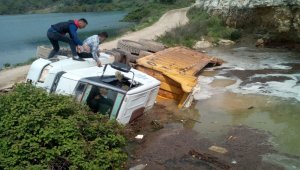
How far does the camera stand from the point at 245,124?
378 inches

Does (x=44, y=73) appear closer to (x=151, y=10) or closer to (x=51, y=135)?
(x=51, y=135)

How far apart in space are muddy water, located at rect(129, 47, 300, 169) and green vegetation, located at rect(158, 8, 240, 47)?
6.22 m

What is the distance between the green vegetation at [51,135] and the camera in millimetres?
6370

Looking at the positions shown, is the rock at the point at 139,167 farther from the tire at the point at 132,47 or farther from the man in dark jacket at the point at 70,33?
the tire at the point at 132,47

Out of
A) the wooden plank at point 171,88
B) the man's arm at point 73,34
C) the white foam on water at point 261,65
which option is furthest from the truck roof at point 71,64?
the white foam on water at point 261,65

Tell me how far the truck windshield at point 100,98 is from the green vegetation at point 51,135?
44.2 inches

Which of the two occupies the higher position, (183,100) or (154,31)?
(183,100)

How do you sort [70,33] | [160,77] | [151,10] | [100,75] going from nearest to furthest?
1. [100,75]
2. [70,33]
3. [160,77]
4. [151,10]

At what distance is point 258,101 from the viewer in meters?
11.2

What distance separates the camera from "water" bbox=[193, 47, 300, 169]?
8781 millimetres

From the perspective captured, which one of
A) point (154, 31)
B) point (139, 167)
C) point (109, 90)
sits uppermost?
point (109, 90)

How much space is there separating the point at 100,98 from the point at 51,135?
2.70 m

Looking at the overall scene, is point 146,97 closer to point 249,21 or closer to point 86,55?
point 86,55

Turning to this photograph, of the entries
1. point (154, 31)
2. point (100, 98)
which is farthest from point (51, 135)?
point (154, 31)
